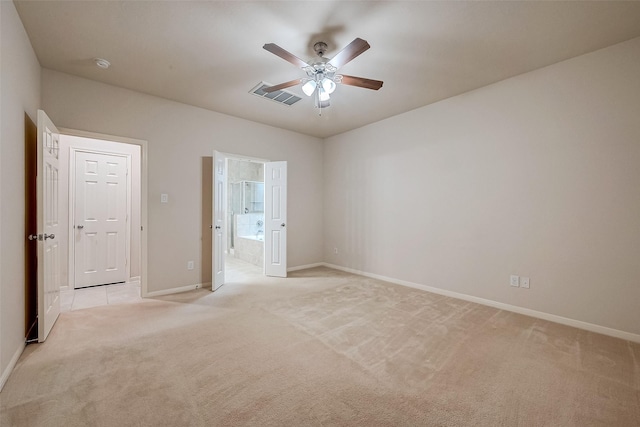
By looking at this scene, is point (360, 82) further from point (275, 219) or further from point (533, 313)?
point (533, 313)

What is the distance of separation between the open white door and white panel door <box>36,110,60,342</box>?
169 cm

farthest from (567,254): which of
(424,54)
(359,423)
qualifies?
(359,423)

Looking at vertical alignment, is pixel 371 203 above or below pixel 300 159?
below

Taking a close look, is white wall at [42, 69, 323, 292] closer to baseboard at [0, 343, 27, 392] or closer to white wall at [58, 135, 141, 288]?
white wall at [58, 135, 141, 288]

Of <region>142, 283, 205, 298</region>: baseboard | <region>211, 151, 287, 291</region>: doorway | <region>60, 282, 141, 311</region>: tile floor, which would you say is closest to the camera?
<region>60, 282, 141, 311</region>: tile floor

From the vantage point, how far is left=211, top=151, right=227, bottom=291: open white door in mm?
4020

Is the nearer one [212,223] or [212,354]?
[212,354]

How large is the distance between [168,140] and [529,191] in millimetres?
4757

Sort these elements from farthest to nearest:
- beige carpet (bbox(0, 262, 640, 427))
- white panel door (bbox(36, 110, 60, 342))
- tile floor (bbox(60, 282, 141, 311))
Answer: tile floor (bbox(60, 282, 141, 311)) < white panel door (bbox(36, 110, 60, 342)) < beige carpet (bbox(0, 262, 640, 427))

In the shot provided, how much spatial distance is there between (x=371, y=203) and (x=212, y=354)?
350 cm

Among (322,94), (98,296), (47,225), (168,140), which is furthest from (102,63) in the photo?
(98,296)

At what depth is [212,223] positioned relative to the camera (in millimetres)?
4039

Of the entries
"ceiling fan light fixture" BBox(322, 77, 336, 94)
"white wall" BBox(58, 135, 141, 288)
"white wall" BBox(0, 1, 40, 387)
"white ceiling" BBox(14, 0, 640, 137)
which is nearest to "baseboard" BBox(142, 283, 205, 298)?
"white wall" BBox(58, 135, 141, 288)

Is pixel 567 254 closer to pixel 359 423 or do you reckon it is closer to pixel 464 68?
pixel 464 68
